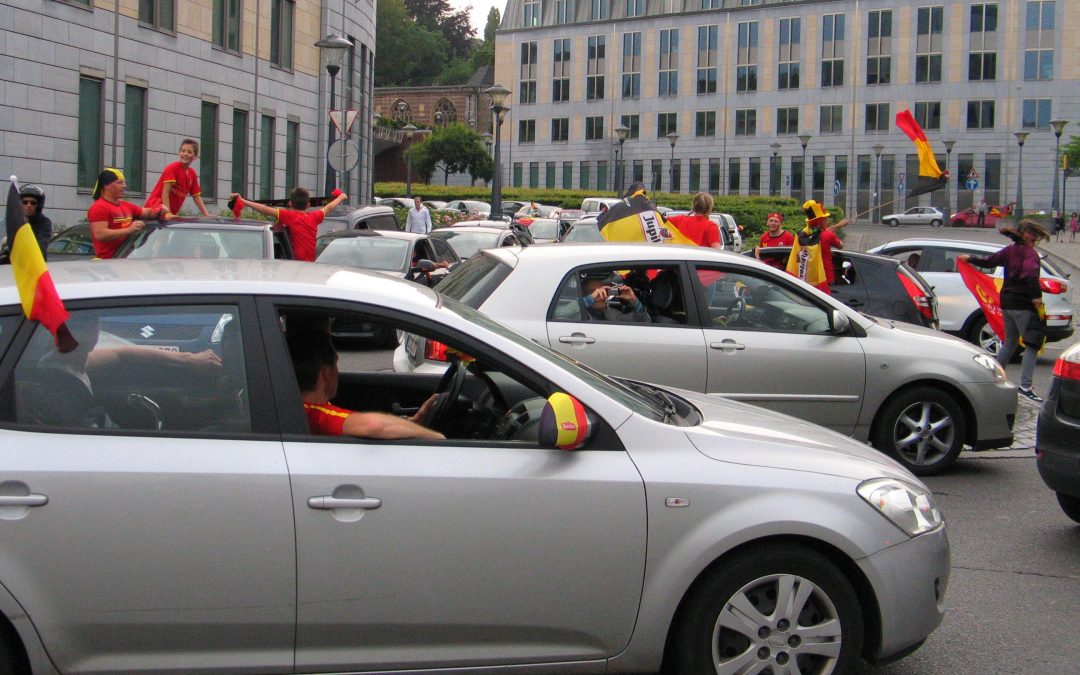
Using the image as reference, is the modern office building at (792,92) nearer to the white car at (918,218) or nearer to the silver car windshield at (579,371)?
the white car at (918,218)

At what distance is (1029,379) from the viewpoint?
1229cm

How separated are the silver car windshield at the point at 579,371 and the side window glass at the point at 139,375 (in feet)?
2.80

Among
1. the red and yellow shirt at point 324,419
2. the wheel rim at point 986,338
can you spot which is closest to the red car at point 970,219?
the wheel rim at point 986,338

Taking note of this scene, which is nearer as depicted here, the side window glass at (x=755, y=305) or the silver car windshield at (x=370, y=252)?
the side window glass at (x=755, y=305)

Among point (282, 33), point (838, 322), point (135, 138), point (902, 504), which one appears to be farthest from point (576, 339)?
point (282, 33)

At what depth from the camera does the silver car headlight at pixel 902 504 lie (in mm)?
4242

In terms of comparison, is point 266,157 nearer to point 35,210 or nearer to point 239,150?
point 239,150

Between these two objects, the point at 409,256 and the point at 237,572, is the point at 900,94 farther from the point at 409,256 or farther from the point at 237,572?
the point at 237,572

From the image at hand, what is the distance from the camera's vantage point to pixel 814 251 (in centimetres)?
1235

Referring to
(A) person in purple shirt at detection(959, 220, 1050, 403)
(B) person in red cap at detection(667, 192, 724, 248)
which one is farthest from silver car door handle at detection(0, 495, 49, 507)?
(B) person in red cap at detection(667, 192, 724, 248)

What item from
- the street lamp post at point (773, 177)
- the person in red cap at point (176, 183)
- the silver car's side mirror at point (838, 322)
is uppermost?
the street lamp post at point (773, 177)

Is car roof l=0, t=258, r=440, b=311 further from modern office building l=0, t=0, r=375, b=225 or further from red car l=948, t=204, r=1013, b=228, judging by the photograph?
red car l=948, t=204, r=1013, b=228

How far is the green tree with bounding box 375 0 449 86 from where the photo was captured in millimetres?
134000

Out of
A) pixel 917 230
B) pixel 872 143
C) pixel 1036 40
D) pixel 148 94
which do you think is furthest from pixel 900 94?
pixel 148 94
